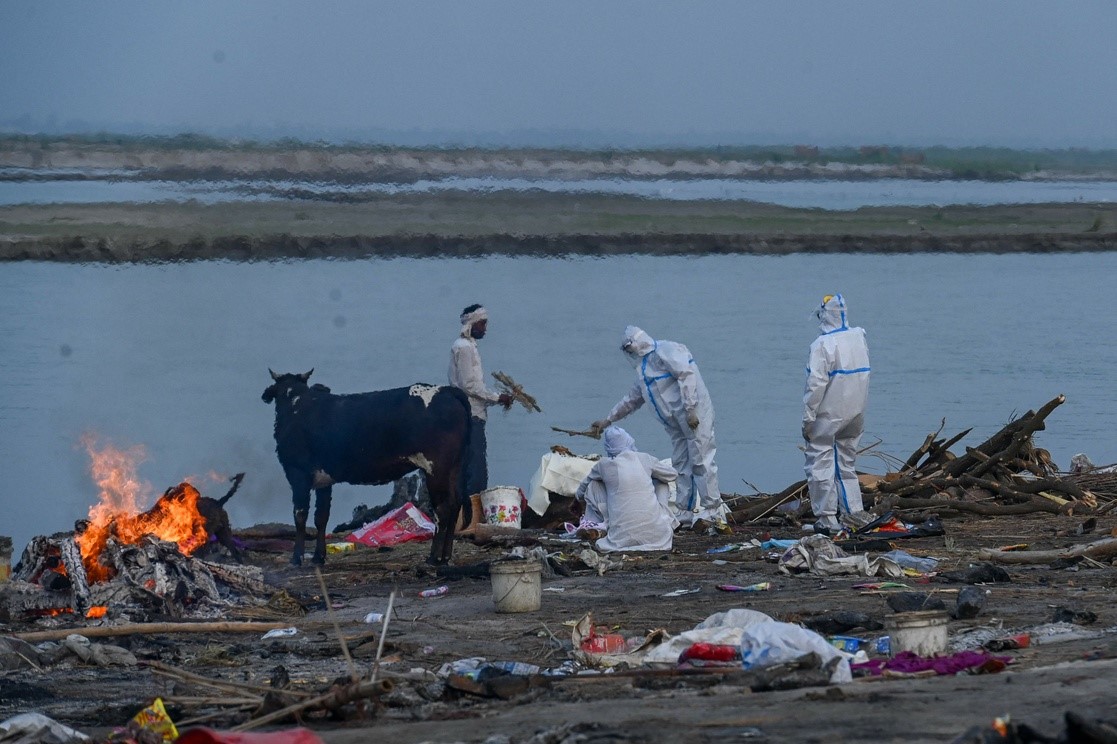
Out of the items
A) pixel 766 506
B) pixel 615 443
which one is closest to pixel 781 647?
pixel 615 443

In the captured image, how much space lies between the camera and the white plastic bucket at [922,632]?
8.89 m

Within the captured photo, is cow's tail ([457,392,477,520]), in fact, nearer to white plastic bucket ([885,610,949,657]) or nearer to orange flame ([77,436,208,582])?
orange flame ([77,436,208,582])

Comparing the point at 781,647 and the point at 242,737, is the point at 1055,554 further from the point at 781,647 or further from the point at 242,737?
the point at 242,737

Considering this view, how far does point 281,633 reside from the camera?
11164 millimetres

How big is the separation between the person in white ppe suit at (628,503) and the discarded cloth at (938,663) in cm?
541

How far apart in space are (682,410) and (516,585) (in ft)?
18.6

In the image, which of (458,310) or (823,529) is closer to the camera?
(823,529)

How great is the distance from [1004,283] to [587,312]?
1037 centimetres

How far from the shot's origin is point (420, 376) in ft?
83.9

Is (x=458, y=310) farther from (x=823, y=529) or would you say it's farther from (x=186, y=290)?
(x=823, y=529)

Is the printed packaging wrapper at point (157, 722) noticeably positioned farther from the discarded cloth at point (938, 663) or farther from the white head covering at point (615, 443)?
the white head covering at point (615, 443)

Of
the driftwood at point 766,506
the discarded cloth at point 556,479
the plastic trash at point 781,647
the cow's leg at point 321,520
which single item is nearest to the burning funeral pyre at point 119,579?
the cow's leg at point 321,520

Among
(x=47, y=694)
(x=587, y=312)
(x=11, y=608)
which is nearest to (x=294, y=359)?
(x=587, y=312)

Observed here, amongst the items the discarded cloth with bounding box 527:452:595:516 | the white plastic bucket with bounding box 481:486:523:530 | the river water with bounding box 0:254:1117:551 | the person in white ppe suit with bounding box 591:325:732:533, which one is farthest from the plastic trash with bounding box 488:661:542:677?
the river water with bounding box 0:254:1117:551
